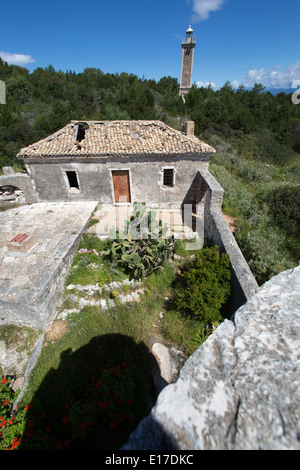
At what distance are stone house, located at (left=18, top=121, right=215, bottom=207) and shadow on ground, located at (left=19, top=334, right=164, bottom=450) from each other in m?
7.25

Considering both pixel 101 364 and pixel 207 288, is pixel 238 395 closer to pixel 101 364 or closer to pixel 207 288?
pixel 207 288

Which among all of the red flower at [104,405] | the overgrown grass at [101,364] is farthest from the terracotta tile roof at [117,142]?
the red flower at [104,405]

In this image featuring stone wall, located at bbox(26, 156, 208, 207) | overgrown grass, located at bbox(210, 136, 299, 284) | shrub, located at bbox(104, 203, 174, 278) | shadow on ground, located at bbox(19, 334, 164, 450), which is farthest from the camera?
stone wall, located at bbox(26, 156, 208, 207)

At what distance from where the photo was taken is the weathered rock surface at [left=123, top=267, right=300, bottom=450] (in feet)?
4.32

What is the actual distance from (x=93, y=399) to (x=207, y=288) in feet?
10.9

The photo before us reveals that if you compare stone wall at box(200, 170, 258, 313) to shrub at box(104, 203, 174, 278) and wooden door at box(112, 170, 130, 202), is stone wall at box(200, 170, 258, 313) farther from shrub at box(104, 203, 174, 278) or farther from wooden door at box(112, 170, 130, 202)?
wooden door at box(112, 170, 130, 202)

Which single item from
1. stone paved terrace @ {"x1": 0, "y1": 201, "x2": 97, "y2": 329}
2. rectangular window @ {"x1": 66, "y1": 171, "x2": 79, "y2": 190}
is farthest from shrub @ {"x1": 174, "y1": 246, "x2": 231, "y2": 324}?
rectangular window @ {"x1": 66, "y1": 171, "x2": 79, "y2": 190}

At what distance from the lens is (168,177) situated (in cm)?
1069

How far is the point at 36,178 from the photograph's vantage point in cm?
1041

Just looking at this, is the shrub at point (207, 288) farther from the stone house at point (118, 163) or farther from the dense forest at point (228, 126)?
the stone house at point (118, 163)

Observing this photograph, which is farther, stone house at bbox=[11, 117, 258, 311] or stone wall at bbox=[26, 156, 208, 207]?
stone wall at bbox=[26, 156, 208, 207]

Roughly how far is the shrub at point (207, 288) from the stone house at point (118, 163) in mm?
5325

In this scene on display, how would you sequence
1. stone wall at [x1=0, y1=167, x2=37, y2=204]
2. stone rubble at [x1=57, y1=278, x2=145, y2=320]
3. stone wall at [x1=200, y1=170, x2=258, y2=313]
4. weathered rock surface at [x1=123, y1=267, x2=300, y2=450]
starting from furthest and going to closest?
stone wall at [x1=0, y1=167, x2=37, y2=204], stone rubble at [x1=57, y1=278, x2=145, y2=320], stone wall at [x1=200, y1=170, x2=258, y2=313], weathered rock surface at [x1=123, y1=267, x2=300, y2=450]

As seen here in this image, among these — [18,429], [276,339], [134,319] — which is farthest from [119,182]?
[276,339]
